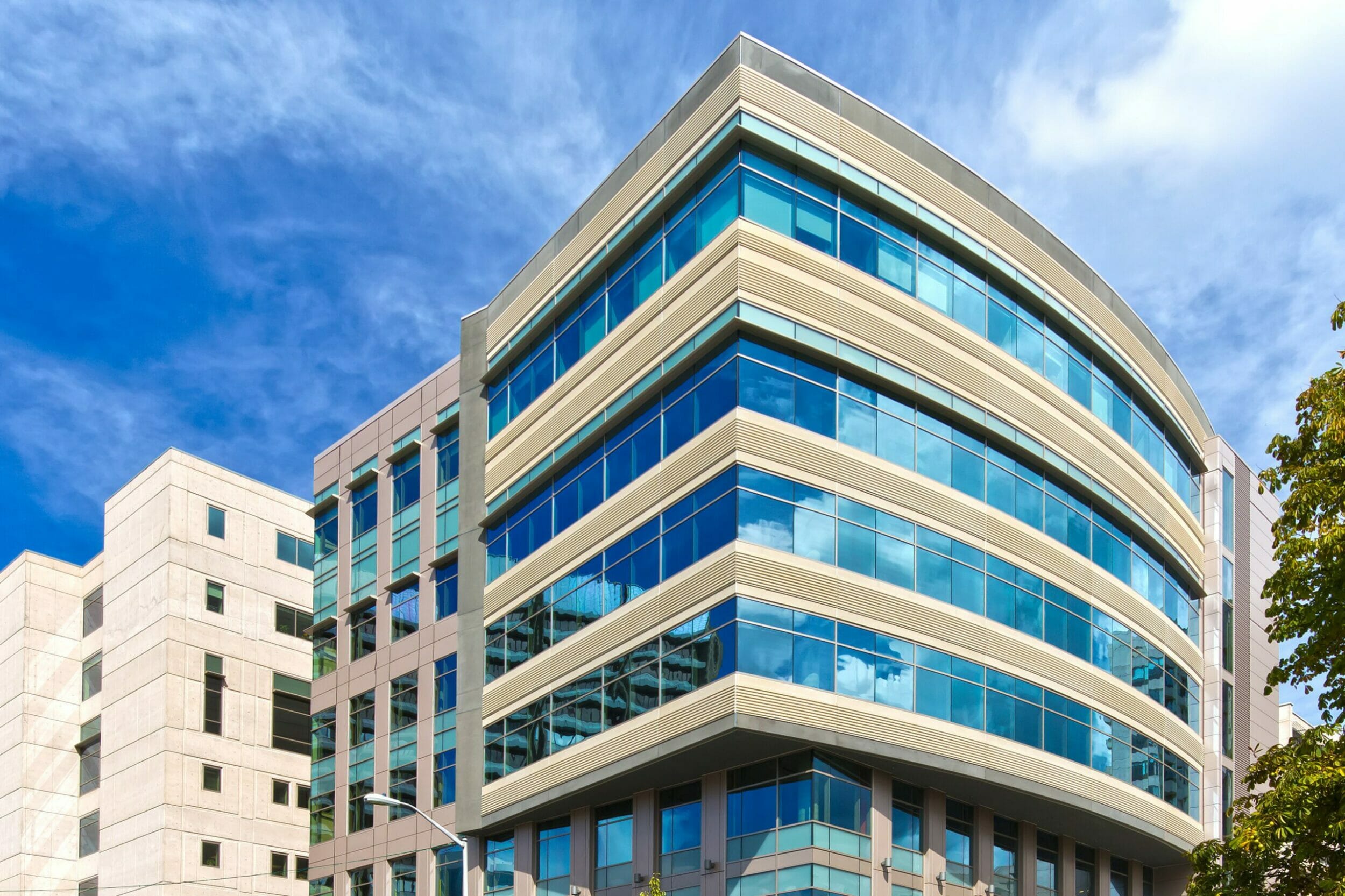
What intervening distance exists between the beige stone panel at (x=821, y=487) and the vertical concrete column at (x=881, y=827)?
23.2 ft

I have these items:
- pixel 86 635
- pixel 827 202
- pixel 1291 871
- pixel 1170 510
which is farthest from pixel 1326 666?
pixel 86 635

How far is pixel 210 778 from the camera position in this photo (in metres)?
60.1

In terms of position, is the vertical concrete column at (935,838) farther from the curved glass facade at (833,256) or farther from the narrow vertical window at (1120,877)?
the curved glass facade at (833,256)

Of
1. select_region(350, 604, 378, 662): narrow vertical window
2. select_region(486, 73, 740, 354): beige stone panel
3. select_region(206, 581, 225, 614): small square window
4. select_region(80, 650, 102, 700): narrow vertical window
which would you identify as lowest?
select_region(80, 650, 102, 700): narrow vertical window

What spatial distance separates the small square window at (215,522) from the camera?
6297cm

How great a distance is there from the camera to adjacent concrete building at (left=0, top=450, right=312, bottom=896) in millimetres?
59438

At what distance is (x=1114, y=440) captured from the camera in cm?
4672

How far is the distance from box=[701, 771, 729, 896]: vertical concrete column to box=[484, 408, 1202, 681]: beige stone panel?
281 inches

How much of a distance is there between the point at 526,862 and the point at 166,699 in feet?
77.8

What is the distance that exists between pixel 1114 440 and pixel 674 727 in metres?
20.1

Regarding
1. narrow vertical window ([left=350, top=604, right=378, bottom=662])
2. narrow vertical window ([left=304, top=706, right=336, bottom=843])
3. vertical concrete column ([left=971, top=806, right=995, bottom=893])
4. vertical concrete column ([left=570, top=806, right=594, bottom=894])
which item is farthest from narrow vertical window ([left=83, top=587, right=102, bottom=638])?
vertical concrete column ([left=971, top=806, right=995, bottom=893])

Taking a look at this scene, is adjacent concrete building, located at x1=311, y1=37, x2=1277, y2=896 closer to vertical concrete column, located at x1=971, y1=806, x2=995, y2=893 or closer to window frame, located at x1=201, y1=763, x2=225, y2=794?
vertical concrete column, located at x1=971, y1=806, x2=995, y2=893

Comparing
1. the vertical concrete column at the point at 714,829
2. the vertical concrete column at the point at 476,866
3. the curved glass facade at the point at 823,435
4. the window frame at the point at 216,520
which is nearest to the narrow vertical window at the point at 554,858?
the vertical concrete column at the point at 476,866

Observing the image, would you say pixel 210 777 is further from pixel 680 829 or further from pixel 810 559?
pixel 810 559
